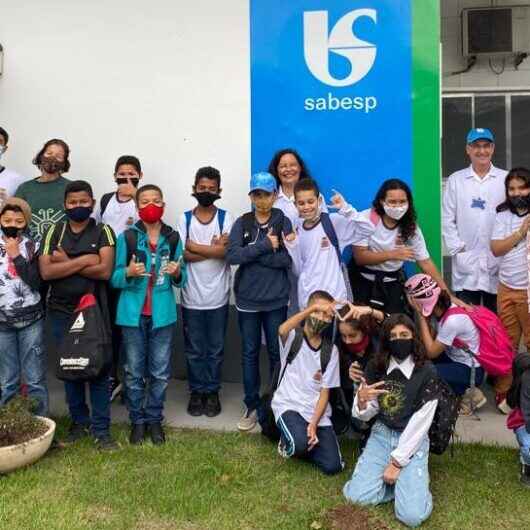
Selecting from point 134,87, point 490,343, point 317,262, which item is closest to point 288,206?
point 317,262

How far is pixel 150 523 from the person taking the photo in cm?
329

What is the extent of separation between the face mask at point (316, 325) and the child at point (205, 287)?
3.15 feet

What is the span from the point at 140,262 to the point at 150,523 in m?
1.63

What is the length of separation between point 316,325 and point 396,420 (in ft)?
2.48

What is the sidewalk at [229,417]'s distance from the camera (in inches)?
174

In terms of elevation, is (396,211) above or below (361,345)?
above

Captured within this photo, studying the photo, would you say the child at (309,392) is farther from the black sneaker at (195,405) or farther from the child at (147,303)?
the black sneaker at (195,405)

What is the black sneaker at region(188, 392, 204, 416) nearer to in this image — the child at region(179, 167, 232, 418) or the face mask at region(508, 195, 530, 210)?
the child at region(179, 167, 232, 418)

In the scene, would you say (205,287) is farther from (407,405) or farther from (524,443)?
(524,443)

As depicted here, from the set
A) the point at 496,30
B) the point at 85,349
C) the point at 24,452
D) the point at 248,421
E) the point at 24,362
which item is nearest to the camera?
the point at 24,452

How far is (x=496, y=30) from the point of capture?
7.36 meters

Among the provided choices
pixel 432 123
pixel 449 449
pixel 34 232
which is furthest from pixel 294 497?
pixel 432 123

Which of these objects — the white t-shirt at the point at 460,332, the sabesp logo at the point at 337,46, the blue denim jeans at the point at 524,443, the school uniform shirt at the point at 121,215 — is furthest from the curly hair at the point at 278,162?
the blue denim jeans at the point at 524,443

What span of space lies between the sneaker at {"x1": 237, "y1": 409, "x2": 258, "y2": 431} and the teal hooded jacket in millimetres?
894
